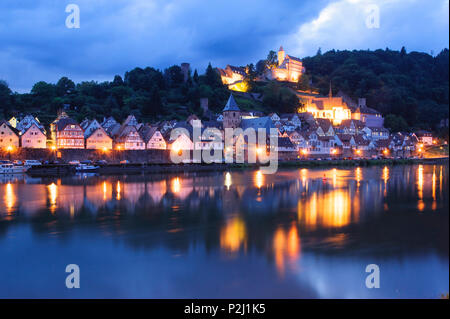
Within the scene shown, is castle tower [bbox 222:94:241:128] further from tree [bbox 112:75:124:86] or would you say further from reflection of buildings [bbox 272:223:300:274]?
reflection of buildings [bbox 272:223:300:274]

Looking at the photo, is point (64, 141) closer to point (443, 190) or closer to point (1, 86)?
point (1, 86)

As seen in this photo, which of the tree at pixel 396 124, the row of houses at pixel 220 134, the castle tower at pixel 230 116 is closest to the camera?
the row of houses at pixel 220 134

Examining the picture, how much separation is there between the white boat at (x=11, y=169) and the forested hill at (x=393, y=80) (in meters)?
68.3

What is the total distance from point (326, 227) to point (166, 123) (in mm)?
39660

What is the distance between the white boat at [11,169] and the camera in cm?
3258

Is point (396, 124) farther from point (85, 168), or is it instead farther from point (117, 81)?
point (85, 168)

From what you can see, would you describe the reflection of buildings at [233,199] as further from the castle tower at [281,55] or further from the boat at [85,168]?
the castle tower at [281,55]

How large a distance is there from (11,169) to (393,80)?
276 ft

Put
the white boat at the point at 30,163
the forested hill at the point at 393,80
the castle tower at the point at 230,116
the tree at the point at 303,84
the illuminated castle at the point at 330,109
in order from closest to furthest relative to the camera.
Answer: the white boat at the point at 30,163 → the castle tower at the point at 230,116 → the illuminated castle at the point at 330,109 → the forested hill at the point at 393,80 → the tree at the point at 303,84

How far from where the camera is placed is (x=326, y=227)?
12.9 meters

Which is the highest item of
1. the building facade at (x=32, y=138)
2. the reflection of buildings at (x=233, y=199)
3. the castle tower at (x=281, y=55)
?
the castle tower at (x=281, y=55)

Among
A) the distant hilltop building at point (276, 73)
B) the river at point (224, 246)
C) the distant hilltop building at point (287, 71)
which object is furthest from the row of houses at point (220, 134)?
the distant hilltop building at point (287, 71)

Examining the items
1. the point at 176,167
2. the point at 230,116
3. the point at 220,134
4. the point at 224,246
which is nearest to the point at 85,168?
the point at 176,167

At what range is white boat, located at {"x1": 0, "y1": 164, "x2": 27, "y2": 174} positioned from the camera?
3258 cm
